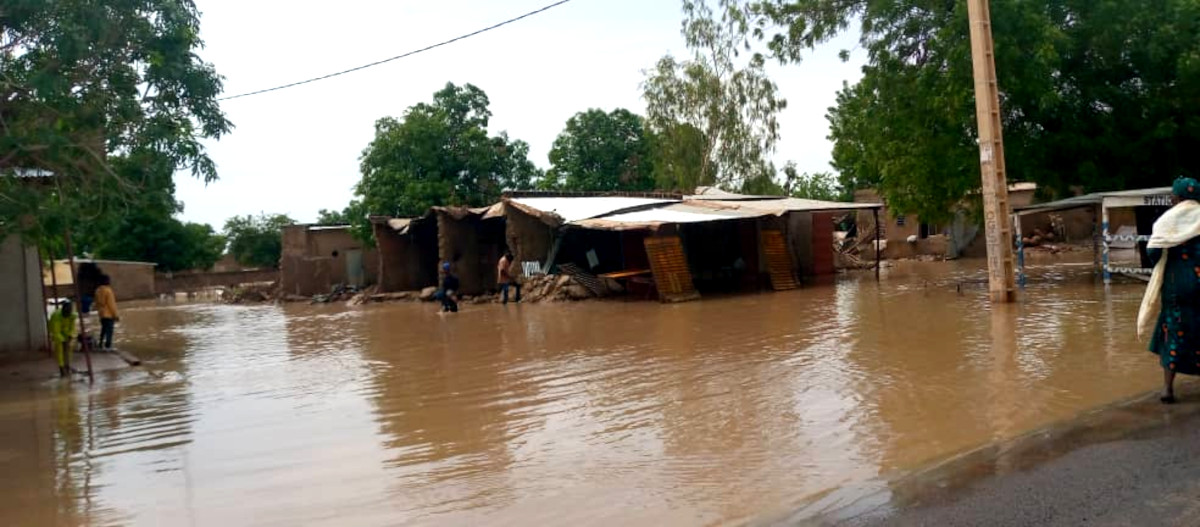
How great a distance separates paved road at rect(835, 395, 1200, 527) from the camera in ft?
15.0

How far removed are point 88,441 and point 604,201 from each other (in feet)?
63.3

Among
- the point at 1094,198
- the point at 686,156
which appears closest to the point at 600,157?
the point at 686,156

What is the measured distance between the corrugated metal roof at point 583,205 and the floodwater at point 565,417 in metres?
7.26

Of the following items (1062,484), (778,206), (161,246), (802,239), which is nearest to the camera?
(1062,484)

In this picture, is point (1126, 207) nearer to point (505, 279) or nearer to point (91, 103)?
point (505, 279)

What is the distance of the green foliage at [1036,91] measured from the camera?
18.3m

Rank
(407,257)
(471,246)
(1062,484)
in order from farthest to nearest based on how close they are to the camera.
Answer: (407,257), (471,246), (1062,484)

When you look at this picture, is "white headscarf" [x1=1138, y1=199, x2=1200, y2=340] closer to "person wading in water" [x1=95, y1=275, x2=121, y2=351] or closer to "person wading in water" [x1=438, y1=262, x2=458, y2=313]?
"person wading in water" [x1=95, y1=275, x2=121, y2=351]

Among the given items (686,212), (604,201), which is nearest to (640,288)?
(686,212)

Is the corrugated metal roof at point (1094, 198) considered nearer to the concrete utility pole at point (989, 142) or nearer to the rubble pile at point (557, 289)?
the concrete utility pole at point (989, 142)

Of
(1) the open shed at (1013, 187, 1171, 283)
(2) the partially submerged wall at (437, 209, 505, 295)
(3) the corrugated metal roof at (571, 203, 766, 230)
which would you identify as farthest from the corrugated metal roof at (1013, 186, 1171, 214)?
→ (2) the partially submerged wall at (437, 209, 505, 295)

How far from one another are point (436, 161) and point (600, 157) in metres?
12.1

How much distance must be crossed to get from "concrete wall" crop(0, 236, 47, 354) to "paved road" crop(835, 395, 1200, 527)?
46.8ft

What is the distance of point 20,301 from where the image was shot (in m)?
14.7
